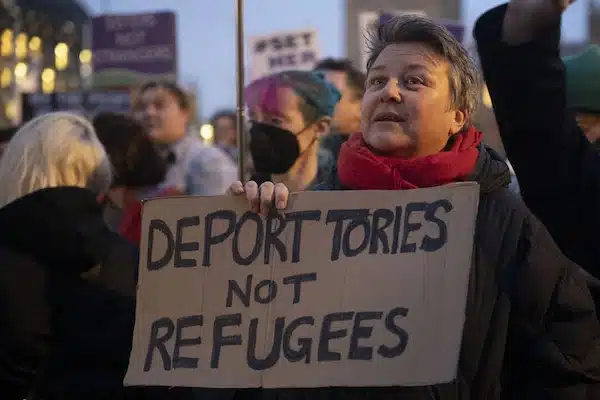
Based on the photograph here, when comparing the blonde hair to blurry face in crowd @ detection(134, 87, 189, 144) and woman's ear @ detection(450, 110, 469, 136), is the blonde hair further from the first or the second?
blurry face in crowd @ detection(134, 87, 189, 144)

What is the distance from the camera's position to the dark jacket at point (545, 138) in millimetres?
2291

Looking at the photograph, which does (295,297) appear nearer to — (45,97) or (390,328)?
(390,328)

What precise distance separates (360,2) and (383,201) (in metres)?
37.0

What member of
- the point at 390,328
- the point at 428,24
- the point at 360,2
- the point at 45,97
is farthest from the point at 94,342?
the point at 360,2

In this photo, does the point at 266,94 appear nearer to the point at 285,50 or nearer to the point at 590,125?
the point at 590,125

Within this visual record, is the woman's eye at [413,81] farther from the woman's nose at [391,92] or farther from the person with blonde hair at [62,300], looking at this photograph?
the person with blonde hair at [62,300]

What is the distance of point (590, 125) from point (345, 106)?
194 centimetres

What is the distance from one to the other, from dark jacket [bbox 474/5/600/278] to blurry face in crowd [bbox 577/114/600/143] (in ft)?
1.57

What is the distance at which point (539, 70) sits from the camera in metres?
2.28

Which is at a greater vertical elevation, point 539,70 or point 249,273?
point 539,70

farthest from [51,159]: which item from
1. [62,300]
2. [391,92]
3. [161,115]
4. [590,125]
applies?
[161,115]

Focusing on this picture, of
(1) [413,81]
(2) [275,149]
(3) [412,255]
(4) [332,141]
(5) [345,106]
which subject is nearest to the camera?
(3) [412,255]

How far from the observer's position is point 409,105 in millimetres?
2195

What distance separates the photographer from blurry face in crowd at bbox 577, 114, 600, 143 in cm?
292
